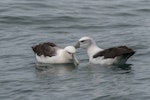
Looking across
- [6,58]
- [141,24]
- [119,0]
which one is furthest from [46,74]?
[119,0]

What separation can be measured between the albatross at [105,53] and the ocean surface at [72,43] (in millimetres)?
243

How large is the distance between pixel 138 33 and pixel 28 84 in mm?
7106

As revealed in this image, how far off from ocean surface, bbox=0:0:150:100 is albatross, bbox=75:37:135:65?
9.6 inches

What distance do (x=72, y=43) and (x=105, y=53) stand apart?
117 inches

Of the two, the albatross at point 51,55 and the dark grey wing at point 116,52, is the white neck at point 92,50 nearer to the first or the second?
the dark grey wing at point 116,52

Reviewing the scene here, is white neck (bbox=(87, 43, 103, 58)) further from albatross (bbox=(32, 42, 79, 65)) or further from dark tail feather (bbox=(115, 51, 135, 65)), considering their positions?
dark tail feather (bbox=(115, 51, 135, 65))

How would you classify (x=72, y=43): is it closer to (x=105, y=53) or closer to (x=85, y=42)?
(x=85, y=42)

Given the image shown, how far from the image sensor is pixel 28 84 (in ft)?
58.9

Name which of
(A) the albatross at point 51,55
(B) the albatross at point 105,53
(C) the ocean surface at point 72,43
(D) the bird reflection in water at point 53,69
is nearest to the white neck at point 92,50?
(B) the albatross at point 105,53

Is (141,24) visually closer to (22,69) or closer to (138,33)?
(138,33)

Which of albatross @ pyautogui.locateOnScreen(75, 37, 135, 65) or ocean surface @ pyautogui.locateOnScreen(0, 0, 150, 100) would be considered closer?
ocean surface @ pyautogui.locateOnScreen(0, 0, 150, 100)

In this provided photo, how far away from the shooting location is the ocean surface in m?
17.1

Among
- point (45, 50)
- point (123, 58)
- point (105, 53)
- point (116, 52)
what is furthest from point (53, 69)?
point (123, 58)

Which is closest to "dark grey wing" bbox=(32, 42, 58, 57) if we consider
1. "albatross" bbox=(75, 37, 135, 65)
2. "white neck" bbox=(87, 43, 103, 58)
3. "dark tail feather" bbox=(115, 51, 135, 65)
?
"albatross" bbox=(75, 37, 135, 65)
